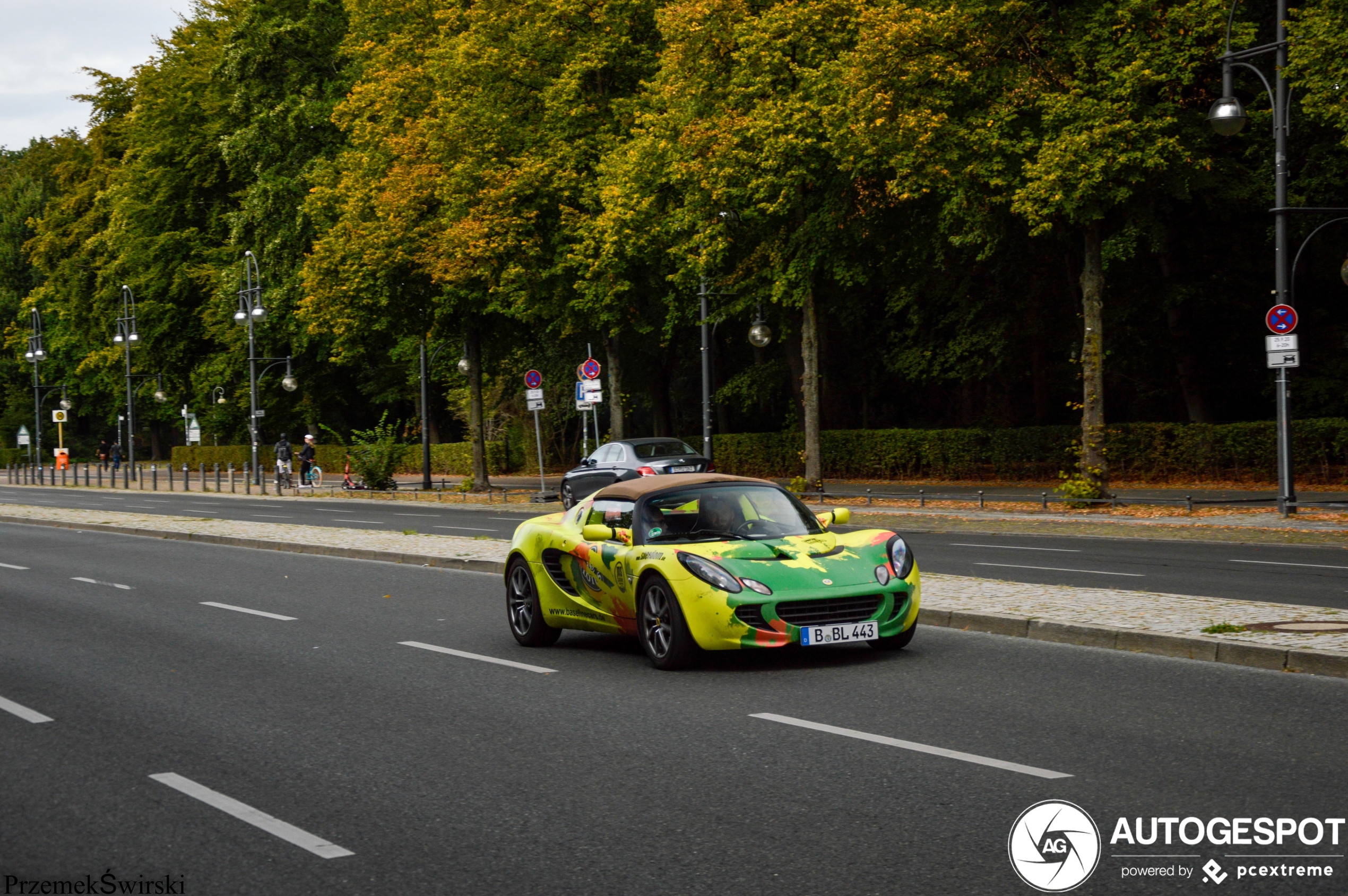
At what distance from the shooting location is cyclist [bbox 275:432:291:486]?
51.9 meters

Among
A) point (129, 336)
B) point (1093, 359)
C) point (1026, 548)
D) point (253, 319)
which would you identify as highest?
point (129, 336)

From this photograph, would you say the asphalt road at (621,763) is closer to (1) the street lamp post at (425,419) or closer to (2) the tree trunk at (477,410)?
(2) the tree trunk at (477,410)

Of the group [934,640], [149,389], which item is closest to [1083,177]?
[934,640]

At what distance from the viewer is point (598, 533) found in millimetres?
10531

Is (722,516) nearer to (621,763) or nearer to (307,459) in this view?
(621,763)

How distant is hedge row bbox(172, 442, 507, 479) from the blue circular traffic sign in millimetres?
28985

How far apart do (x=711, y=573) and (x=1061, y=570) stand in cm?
830

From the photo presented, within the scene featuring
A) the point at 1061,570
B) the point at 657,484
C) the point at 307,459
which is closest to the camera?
the point at 657,484

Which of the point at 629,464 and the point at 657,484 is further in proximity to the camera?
the point at 629,464

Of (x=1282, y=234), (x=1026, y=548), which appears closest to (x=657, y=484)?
(x=1026, y=548)

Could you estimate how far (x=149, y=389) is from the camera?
8575 cm

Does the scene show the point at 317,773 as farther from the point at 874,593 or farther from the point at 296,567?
the point at 296,567

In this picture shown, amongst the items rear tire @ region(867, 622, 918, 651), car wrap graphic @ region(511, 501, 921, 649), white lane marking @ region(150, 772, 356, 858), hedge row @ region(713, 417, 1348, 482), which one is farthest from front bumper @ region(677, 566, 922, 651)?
hedge row @ region(713, 417, 1348, 482)

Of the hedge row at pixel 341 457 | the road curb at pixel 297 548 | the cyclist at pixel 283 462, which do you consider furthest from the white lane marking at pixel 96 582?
the cyclist at pixel 283 462
